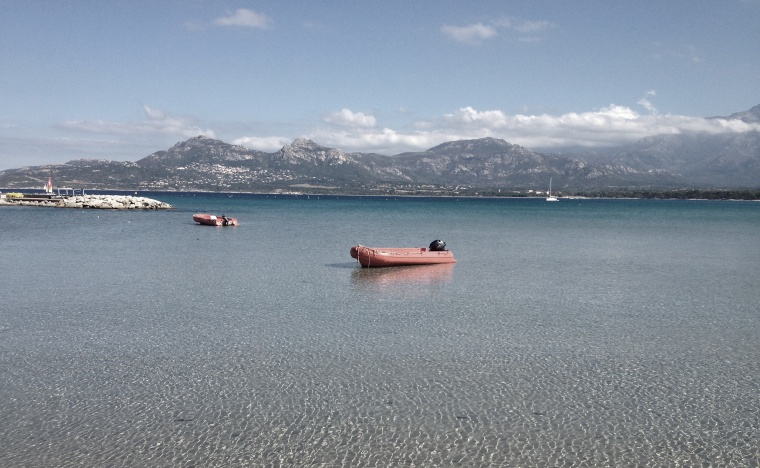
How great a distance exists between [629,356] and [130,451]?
15.5 metres

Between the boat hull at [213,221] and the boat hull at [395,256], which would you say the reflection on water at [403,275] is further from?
the boat hull at [213,221]

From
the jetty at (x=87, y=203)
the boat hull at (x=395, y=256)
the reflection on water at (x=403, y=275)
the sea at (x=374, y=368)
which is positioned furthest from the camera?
the jetty at (x=87, y=203)

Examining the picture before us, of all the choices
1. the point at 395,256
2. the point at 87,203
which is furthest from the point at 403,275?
the point at 87,203

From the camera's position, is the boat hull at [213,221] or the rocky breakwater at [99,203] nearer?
the boat hull at [213,221]

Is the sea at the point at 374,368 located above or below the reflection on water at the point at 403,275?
above

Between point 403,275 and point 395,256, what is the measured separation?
326cm

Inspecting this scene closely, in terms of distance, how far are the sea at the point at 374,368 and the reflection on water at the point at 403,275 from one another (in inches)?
15.6

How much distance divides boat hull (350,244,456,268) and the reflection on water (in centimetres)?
36

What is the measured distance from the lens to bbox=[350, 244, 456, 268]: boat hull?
41219 mm

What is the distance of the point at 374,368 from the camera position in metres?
18.6

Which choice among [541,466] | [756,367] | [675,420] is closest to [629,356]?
[756,367]

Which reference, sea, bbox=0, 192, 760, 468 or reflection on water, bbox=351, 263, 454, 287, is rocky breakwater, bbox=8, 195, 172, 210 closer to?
sea, bbox=0, 192, 760, 468

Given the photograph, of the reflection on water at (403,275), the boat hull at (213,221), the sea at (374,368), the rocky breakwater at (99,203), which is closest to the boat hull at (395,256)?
the reflection on water at (403,275)

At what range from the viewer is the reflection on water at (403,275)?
3588 centimetres
